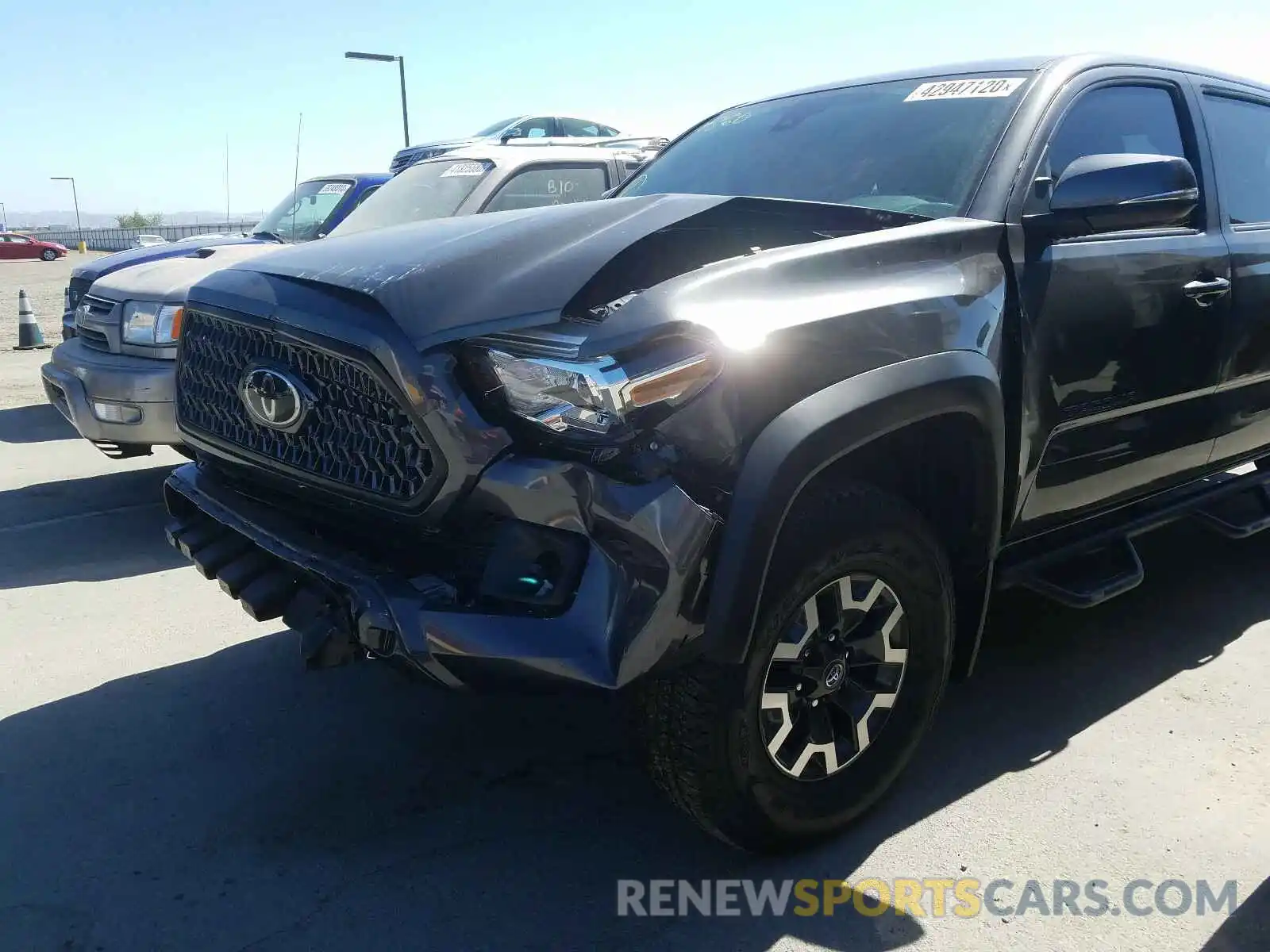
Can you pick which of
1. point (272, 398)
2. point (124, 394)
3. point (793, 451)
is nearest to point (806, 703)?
point (793, 451)

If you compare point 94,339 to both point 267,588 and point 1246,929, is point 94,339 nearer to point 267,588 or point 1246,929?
point 267,588

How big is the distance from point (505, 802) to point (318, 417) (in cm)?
113

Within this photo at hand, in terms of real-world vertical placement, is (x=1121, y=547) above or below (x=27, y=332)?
below

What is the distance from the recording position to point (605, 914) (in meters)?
2.39

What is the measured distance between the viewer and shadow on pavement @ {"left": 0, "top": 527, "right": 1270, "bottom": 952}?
7.70ft

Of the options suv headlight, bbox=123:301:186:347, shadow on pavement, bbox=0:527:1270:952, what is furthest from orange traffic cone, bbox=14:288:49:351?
shadow on pavement, bbox=0:527:1270:952

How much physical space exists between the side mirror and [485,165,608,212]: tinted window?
4026mm

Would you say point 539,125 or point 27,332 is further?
point 539,125

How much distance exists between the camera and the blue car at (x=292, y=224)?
272 inches

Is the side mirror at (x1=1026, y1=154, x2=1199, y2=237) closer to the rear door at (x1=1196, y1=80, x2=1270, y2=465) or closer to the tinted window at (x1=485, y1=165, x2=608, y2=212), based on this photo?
the rear door at (x1=1196, y1=80, x2=1270, y2=465)

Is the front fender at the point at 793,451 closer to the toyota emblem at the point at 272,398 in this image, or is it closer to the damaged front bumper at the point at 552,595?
the damaged front bumper at the point at 552,595

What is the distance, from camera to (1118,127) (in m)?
3.33

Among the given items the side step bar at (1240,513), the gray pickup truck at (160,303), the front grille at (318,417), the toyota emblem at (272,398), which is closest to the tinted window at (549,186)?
the gray pickup truck at (160,303)

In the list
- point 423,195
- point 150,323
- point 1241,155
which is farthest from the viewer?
point 423,195
